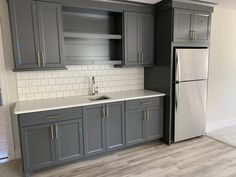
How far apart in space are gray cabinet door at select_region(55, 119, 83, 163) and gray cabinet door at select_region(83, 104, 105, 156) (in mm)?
89

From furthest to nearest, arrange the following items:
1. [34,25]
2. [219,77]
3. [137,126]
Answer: [219,77]
[137,126]
[34,25]

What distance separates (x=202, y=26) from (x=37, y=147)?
3320 millimetres

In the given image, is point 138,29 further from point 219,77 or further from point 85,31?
point 219,77

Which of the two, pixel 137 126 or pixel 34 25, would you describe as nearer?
pixel 34 25

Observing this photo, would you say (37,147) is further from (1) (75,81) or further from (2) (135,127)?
(2) (135,127)

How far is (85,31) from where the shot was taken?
3008mm

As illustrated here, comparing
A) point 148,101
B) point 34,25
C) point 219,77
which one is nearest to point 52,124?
Answer: point 34,25

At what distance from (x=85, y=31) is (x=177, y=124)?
2.28m

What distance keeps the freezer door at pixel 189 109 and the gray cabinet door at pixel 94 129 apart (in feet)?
4.37

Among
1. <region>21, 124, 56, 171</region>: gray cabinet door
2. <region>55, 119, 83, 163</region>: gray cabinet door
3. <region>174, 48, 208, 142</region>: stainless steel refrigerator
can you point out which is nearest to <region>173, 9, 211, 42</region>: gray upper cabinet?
<region>174, 48, 208, 142</region>: stainless steel refrigerator

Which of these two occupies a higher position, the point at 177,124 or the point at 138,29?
the point at 138,29

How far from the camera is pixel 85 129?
257 cm

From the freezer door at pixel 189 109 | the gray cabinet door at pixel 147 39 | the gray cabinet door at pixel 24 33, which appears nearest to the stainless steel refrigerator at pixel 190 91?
the freezer door at pixel 189 109

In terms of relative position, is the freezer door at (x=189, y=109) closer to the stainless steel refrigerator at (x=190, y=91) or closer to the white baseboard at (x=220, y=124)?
the stainless steel refrigerator at (x=190, y=91)
